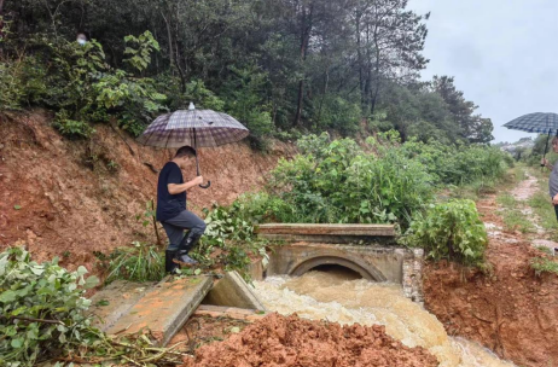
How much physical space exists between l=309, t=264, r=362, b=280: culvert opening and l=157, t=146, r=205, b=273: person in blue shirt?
3319 mm

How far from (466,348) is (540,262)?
180cm

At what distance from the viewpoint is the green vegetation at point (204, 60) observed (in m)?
5.54

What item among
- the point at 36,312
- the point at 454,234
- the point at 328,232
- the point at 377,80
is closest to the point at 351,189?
the point at 328,232

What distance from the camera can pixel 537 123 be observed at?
5594mm

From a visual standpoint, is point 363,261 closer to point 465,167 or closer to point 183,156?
point 183,156

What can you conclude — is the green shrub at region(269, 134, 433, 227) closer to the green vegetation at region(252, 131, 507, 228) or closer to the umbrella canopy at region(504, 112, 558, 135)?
the green vegetation at region(252, 131, 507, 228)

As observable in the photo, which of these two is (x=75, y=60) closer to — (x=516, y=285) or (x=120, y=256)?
(x=120, y=256)

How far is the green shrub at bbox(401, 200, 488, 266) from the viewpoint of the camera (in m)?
5.21

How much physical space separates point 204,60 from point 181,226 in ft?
22.7

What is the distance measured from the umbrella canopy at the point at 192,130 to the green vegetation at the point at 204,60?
1.82 metres

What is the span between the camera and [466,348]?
5.25 metres

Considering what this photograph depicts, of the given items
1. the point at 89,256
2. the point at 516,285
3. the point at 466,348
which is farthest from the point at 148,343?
the point at 516,285

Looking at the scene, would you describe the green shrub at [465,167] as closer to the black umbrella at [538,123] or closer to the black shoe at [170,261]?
the black umbrella at [538,123]

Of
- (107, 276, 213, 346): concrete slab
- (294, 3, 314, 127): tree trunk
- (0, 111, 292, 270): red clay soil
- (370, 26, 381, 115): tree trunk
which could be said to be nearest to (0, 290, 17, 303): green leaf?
(107, 276, 213, 346): concrete slab
